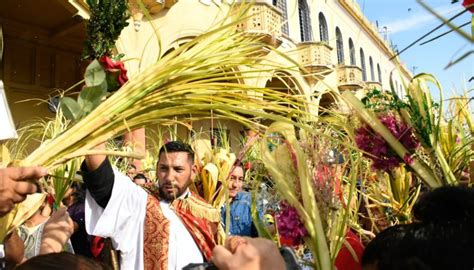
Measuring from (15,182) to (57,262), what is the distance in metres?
0.26

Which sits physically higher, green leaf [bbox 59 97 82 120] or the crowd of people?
green leaf [bbox 59 97 82 120]

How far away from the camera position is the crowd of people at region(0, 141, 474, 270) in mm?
1218

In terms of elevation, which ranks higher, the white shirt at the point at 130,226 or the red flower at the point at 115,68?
the red flower at the point at 115,68

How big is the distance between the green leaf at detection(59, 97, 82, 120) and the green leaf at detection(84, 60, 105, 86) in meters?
0.08

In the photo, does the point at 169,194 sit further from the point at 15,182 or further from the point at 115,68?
the point at 15,182

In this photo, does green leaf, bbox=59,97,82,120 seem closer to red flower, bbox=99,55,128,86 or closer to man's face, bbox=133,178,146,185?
red flower, bbox=99,55,128,86

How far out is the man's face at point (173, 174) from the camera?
2844 millimetres

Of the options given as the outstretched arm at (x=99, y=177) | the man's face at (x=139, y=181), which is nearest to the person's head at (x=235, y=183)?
the man's face at (x=139, y=181)

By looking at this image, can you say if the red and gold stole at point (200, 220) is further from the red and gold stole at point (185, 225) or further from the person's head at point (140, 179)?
the person's head at point (140, 179)

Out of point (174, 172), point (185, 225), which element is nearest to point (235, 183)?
point (174, 172)

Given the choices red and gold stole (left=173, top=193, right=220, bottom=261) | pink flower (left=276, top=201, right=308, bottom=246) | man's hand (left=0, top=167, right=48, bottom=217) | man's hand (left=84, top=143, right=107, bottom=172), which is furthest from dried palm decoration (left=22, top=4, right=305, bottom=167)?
red and gold stole (left=173, top=193, right=220, bottom=261)

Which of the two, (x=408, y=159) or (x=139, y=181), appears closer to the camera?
(x=408, y=159)

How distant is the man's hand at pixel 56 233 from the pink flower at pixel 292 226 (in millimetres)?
1014

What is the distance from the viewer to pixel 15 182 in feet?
4.32
